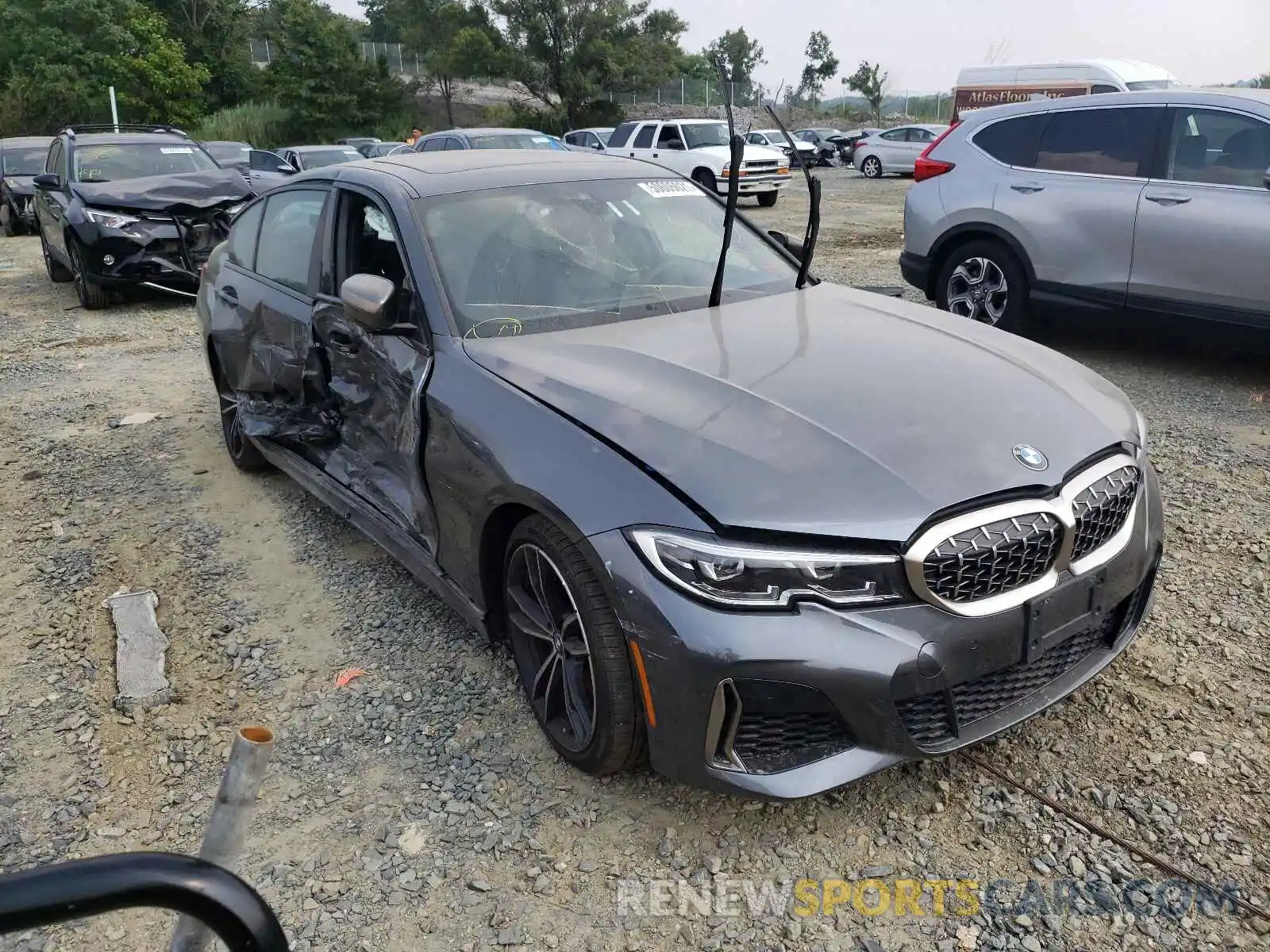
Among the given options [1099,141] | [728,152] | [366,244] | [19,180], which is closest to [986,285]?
[1099,141]

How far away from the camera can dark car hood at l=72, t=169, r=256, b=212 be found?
9266 mm

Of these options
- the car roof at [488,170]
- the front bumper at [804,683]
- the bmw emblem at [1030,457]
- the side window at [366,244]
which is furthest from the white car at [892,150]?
the front bumper at [804,683]

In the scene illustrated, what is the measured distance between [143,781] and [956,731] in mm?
2315

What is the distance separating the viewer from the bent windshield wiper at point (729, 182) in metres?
3.12

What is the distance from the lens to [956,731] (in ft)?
7.54

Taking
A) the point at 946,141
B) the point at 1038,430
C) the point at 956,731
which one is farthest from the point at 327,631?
the point at 946,141

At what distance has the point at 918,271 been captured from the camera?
7.21 m

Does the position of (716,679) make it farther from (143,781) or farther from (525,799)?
(143,781)

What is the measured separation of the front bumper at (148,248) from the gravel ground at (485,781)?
222 inches

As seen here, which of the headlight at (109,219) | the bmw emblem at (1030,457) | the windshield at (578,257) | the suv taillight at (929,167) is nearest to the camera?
the bmw emblem at (1030,457)

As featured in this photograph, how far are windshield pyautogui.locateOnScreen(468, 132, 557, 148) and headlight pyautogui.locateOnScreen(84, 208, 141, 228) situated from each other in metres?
7.06

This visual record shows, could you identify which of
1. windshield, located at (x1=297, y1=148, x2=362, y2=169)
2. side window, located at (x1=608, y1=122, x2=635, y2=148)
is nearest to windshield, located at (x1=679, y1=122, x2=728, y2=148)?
side window, located at (x1=608, y1=122, x2=635, y2=148)

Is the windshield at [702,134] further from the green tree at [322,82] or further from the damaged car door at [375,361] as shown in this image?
the green tree at [322,82]

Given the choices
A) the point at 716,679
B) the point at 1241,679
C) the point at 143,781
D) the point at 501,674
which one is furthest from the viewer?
the point at 501,674
